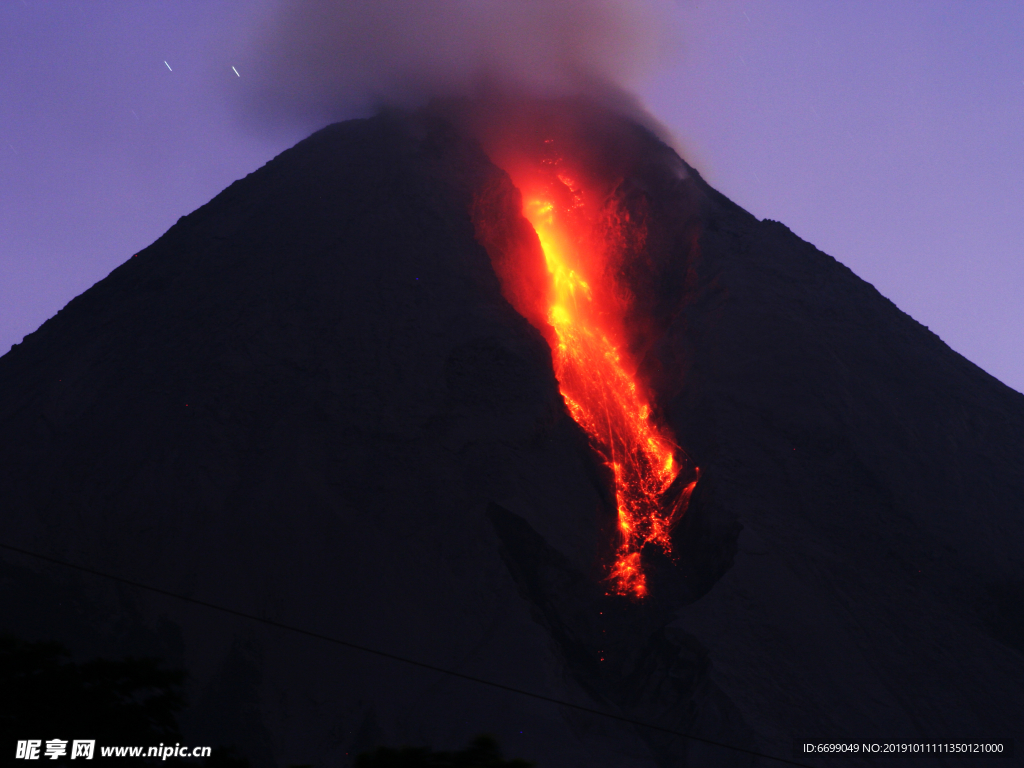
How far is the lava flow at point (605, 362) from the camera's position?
1200 inches

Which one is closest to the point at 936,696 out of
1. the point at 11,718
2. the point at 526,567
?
the point at 526,567

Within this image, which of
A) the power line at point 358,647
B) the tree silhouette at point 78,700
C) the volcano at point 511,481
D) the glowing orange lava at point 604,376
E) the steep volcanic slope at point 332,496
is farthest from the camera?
the glowing orange lava at point 604,376

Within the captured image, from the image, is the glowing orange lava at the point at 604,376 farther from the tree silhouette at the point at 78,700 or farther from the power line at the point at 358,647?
the tree silhouette at the point at 78,700

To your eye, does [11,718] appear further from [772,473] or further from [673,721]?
[772,473]

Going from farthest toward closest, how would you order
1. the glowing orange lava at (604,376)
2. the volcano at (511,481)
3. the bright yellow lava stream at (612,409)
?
the glowing orange lava at (604,376)
the bright yellow lava stream at (612,409)
the volcano at (511,481)

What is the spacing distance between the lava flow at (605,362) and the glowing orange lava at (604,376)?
38 mm

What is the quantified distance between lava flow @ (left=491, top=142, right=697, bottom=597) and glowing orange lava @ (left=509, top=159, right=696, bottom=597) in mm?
38

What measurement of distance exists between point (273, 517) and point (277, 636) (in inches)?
149

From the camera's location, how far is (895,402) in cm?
3288

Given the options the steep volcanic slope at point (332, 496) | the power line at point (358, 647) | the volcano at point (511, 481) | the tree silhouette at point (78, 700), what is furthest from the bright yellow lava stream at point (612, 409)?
the tree silhouette at point (78, 700)

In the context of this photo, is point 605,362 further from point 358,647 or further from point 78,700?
point 78,700

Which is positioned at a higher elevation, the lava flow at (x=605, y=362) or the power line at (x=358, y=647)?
the lava flow at (x=605, y=362)

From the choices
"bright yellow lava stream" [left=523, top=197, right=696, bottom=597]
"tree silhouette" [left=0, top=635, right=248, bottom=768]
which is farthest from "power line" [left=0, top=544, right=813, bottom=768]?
"tree silhouette" [left=0, top=635, right=248, bottom=768]

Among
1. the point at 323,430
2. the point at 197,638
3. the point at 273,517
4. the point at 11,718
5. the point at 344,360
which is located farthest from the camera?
the point at 344,360
